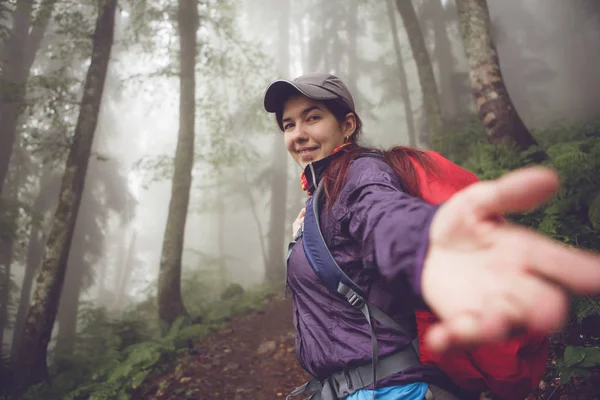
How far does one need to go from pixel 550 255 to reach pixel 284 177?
1633 cm

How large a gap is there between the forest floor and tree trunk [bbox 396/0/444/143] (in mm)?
6520

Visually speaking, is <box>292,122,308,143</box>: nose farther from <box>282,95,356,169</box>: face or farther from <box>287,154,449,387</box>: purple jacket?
<box>287,154,449,387</box>: purple jacket

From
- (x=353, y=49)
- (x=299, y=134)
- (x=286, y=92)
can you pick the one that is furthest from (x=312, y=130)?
(x=353, y=49)

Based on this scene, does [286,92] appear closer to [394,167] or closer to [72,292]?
[394,167]

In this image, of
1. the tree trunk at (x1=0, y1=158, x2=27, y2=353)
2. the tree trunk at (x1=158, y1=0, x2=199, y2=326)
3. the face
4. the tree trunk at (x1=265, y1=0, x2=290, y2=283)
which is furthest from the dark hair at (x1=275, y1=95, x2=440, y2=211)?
the tree trunk at (x1=265, y1=0, x2=290, y2=283)

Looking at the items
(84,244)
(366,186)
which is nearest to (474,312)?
→ (366,186)

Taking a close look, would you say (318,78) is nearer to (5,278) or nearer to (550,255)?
(550,255)

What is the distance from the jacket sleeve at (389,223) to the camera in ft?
2.80

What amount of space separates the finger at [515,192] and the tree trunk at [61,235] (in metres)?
7.64

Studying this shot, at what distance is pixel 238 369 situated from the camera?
602 centimetres

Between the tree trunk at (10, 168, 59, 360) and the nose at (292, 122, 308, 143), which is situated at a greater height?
the tree trunk at (10, 168, 59, 360)

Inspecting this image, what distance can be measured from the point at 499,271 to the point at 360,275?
0.79m

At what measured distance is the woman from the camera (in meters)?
0.66

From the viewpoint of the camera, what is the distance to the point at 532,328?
0.65 metres
